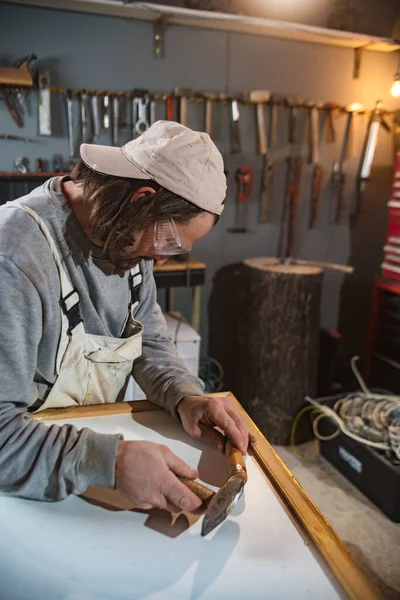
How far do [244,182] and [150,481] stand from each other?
2.86m

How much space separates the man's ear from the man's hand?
53cm

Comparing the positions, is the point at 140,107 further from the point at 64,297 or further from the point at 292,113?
the point at 64,297

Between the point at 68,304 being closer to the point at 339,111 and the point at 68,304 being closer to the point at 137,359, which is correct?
the point at 137,359

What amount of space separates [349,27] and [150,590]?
3879 mm

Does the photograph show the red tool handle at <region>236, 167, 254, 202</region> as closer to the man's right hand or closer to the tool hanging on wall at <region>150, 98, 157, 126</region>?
the tool hanging on wall at <region>150, 98, 157, 126</region>

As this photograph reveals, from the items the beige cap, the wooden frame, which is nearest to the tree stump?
the wooden frame

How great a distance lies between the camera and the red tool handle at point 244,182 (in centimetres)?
347

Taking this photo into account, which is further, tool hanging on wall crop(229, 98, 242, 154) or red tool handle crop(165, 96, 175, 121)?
tool hanging on wall crop(229, 98, 242, 154)

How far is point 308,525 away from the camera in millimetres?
932

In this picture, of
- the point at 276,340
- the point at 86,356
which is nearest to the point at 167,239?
the point at 86,356

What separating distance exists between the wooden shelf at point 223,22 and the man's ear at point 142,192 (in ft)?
7.26

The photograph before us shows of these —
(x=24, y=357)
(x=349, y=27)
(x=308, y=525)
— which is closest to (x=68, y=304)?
(x=24, y=357)

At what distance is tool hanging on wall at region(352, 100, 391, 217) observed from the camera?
3.73 meters

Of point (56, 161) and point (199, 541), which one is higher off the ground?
point (56, 161)
